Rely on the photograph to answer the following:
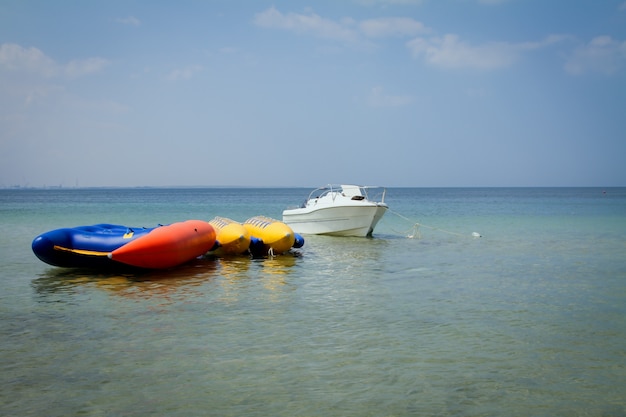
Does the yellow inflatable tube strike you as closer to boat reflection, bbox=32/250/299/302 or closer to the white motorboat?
boat reflection, bbox=32/250/299/302

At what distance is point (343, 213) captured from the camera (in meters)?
23.3

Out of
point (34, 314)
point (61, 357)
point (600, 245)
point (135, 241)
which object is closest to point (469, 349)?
point (61, 357)

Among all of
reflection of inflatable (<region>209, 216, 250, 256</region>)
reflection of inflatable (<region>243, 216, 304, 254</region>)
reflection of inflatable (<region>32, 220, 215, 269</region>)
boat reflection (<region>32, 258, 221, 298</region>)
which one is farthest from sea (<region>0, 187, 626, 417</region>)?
reflection of inflatable (<region>243, 216, 304, 254</region>)

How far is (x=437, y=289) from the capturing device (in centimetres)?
1151

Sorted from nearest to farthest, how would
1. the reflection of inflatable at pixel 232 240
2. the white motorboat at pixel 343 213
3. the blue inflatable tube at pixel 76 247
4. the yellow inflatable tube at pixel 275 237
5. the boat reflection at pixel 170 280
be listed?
1. the boat reflection at pixel 170 280
2. the blue inflatable tube at pixel 76 247
3. the reflection of inflatable at pixel 232 240
4. the yellow inflatable tube at pixel 275 237
5. the white motorboat at pixel 343 213

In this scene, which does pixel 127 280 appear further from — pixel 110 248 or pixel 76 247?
pixel 76 247

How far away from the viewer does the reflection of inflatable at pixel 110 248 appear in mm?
12500

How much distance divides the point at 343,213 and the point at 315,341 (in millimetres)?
15819

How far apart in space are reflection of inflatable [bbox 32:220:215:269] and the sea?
15.7 inches

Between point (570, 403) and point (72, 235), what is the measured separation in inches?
448

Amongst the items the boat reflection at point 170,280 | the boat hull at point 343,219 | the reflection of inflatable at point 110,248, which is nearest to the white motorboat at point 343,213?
the boat hull at point 343,219

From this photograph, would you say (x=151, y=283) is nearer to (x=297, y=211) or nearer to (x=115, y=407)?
(x=115, y=407)

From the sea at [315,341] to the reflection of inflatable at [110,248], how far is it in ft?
1.31

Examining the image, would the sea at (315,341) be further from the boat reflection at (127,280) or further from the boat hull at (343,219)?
the boat hull at (343,219)
